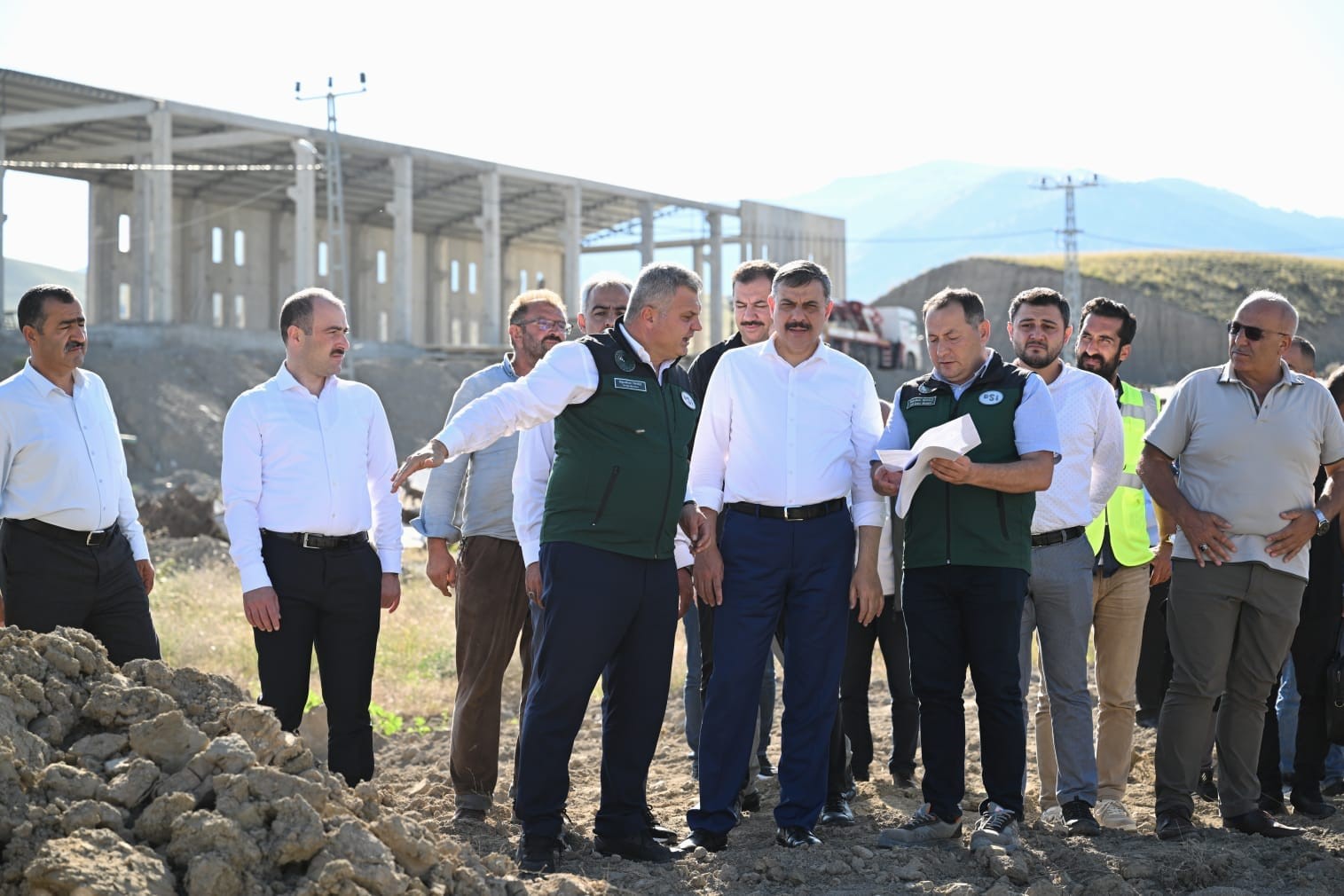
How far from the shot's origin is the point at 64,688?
4453 millimetres

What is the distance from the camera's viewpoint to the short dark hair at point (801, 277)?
18.8ft

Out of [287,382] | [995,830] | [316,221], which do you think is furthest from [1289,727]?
[316,221]

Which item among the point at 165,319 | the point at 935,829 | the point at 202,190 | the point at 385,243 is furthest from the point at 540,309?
the point at 385,243

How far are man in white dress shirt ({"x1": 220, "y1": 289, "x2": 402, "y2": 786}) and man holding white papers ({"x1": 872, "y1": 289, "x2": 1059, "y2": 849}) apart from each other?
2.14 metres

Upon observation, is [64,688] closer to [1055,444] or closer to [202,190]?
[1055,444]

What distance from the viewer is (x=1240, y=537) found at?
596 cm

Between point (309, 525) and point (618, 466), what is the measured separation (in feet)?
4.21

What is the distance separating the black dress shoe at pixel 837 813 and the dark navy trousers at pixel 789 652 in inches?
21.9

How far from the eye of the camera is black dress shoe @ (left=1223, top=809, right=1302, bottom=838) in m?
5.93

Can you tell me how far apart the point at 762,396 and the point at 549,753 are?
170 centimetres

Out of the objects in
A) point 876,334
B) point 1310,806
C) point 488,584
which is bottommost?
point 1310,806

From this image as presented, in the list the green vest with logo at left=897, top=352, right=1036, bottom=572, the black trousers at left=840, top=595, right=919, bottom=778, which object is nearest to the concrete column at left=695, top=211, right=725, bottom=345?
the black trousers at left=840, top=595, right=919, bottom=778

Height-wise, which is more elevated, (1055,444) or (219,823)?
(1055,444)

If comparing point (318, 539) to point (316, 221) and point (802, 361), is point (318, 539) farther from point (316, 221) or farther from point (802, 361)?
point (316, 221)
